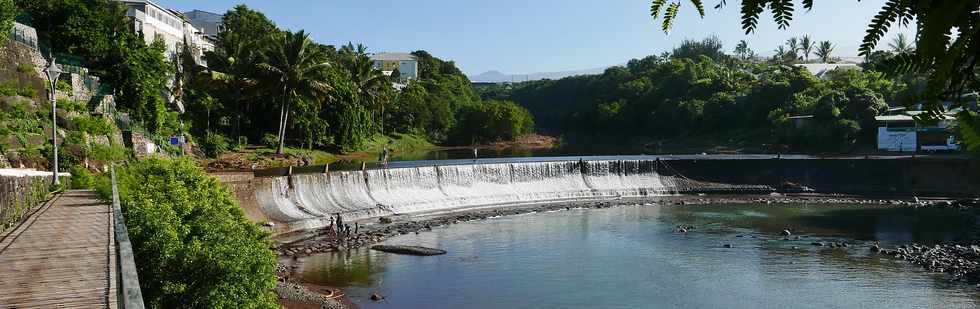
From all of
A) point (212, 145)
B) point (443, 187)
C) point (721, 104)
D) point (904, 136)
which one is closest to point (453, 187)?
point (443, 187)

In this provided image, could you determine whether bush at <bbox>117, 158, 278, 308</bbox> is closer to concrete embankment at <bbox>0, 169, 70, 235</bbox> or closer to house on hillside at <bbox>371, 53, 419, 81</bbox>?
concrete embankment at <bbox>0, 169, 70, 235</bbox>

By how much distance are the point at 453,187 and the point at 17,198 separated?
26.0 m

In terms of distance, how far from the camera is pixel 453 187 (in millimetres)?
39156

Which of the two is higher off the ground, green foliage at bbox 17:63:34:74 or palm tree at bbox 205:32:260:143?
palm tree at bbox 205:32:260:143

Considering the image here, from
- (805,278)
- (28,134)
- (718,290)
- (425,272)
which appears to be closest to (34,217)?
(425,272)

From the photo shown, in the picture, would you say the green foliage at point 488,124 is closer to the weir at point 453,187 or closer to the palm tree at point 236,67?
the palm tree at point 236,67

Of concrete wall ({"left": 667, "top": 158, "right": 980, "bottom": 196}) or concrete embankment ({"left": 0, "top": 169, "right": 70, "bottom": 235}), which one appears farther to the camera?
concrete wall ({"left": 667, "top": 158, "right": 980, "bottom": 196})

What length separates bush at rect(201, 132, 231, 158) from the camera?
45.5m

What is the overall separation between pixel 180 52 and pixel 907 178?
48.2m

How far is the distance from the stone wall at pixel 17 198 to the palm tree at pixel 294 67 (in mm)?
28845

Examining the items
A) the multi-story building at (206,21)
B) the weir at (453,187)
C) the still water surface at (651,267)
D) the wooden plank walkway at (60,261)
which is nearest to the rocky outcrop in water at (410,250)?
the still water surface at (651,267)

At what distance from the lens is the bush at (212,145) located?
45534 mm

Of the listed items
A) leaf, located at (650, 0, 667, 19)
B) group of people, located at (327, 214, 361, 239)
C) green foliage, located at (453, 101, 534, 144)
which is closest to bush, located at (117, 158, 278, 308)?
leaf, located at (650, 0, 667, 19)

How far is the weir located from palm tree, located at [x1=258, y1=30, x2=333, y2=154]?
12574 millimetres
